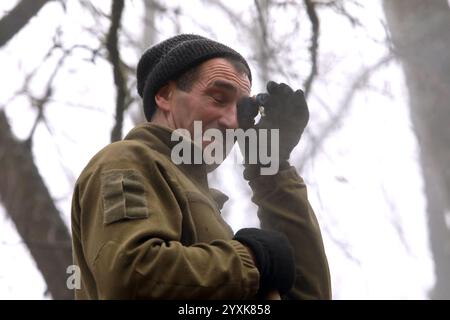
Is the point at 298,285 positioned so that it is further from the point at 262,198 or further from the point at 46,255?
the point at 46,255

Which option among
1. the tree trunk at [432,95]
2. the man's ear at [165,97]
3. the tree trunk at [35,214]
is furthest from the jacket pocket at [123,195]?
the tree trunk at [432,95]

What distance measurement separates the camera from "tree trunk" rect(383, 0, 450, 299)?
4.20 metres

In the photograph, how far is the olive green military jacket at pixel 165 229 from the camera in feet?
5.10

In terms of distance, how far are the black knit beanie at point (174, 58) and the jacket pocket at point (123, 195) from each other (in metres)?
0.52

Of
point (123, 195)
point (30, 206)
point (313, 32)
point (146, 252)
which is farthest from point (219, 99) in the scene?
point (313, 32)

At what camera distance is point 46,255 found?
3557 millimetres

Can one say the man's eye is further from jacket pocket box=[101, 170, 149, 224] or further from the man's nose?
jacket pocket box=[101, 170, 149, 224]

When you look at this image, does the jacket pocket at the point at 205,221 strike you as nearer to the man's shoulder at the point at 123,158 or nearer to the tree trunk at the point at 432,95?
the man's shoulder at the point at 123,158

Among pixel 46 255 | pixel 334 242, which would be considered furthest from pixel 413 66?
pixel 46 255

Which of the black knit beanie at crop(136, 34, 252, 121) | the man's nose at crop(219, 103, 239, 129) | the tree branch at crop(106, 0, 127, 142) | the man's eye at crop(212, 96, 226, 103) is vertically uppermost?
the tree branch at crop(106, 0, 127, 142)

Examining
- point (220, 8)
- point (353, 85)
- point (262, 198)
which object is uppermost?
point (220, 8)

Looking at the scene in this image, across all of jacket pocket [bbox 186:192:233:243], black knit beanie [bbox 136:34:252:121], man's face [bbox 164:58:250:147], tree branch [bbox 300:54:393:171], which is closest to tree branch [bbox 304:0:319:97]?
tree branch [bbox 300:54:393:171]

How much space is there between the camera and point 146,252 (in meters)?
1.56
